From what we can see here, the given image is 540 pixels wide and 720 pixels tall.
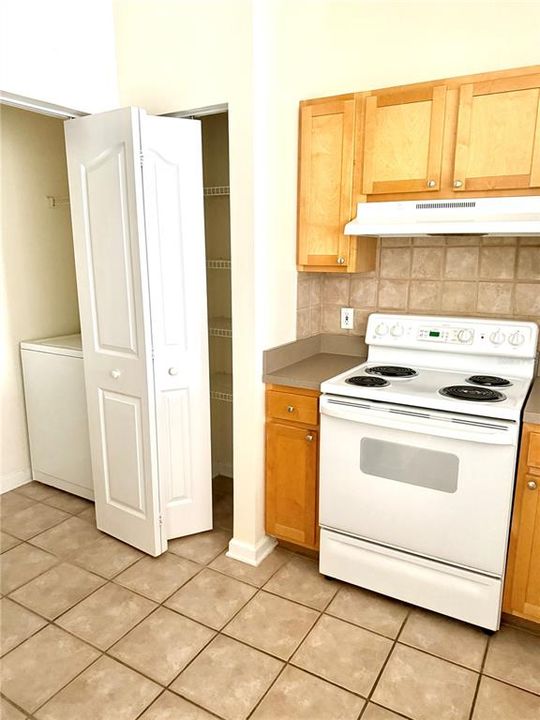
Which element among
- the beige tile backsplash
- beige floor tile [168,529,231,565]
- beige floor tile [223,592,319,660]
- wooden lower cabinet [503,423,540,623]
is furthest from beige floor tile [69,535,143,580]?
wooden lower cabinet [503,423,540,623]

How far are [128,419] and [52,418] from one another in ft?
3.13

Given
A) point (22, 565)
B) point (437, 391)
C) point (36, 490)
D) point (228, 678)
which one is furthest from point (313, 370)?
A: point (36, 490)

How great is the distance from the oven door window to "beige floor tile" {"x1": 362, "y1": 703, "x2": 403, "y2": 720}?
2.50 feet

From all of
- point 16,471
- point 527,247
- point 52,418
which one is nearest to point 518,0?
point 527,247

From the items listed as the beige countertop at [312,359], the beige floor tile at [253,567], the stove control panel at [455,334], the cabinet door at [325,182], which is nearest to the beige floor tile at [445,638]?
the beige floor tile at [253,567]

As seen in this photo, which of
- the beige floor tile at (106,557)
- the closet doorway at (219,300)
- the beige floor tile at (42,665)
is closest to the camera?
the beige floor tile at (42,665)

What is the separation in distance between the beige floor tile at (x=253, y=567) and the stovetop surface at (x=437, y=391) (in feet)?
3.04

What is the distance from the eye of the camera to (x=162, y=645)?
1.96 metres

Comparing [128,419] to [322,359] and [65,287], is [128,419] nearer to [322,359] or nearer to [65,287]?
[322,359]

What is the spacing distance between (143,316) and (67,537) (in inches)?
52.4

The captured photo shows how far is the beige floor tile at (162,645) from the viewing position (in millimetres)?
1856

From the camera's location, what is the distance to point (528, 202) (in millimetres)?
2000

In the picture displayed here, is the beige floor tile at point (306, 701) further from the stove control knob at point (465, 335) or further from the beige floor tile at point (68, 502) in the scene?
the beige floor tile at point (68, 502)

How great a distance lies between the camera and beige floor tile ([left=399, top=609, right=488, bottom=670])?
1.91 meters
